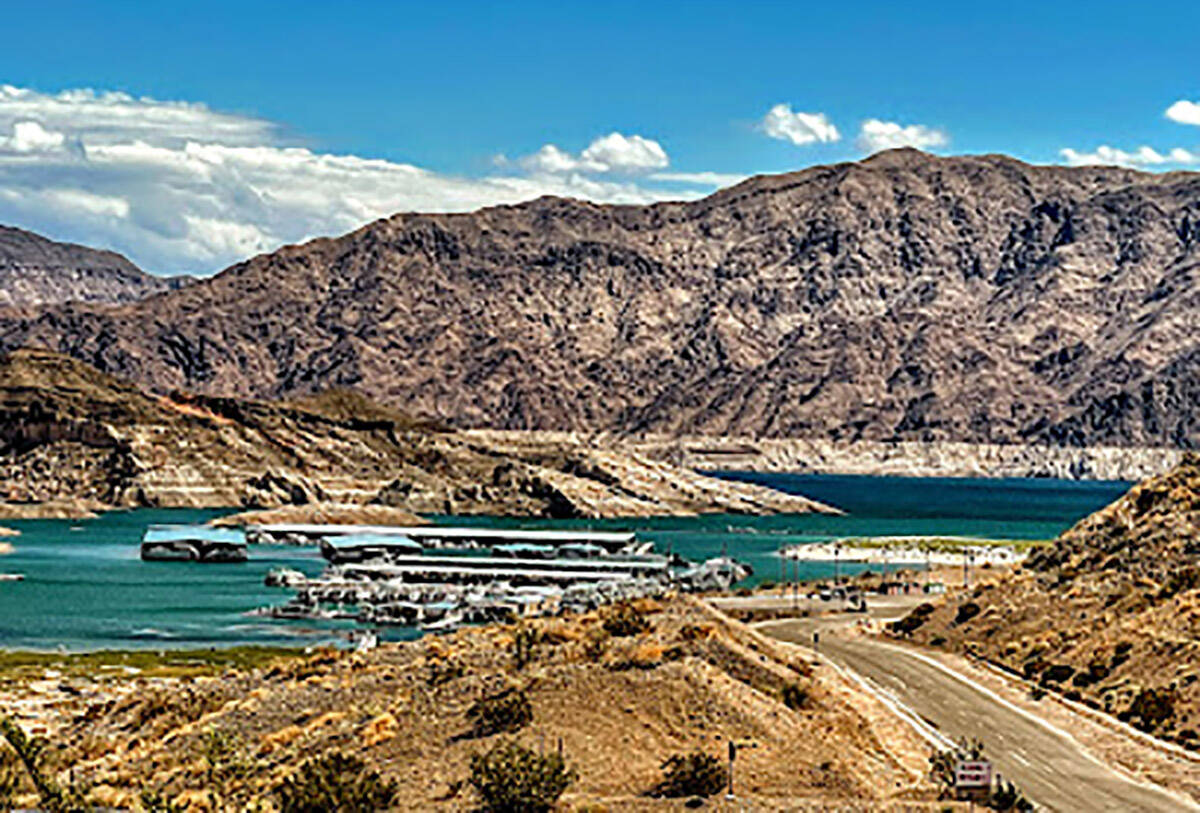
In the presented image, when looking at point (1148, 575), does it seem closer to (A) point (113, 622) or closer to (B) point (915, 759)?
(B) point (915, 759)

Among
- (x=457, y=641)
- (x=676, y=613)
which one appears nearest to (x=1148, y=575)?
(x=676, y=613)

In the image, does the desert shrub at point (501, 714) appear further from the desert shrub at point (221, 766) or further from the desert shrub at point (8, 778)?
the desert shrub at point (8, 778)

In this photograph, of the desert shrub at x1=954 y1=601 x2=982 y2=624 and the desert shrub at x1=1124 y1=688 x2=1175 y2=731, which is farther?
the desert shrub at x1=954 y1=601 x2=982 y2=624

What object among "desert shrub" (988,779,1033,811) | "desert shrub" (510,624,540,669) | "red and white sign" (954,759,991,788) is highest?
"desert shrub" (510,624,540,669)

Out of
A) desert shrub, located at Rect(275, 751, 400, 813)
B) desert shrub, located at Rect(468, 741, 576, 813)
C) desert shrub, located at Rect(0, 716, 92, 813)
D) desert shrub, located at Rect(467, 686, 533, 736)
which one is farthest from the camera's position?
desert shrub, located at Rect(467, 686, 533, 736)

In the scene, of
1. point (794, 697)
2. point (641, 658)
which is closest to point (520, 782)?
A: point (641, 658)

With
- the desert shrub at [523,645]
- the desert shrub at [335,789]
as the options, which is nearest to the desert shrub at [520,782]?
the desert shrub at [335,789]

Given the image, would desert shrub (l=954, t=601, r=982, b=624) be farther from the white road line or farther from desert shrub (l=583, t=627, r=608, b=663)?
desert shrub (l=583, t=627, r=608, b=663)

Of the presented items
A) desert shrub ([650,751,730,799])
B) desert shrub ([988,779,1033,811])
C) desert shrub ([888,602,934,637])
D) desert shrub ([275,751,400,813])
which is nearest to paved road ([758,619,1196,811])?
desert shrub ([988,779,1033,811])
